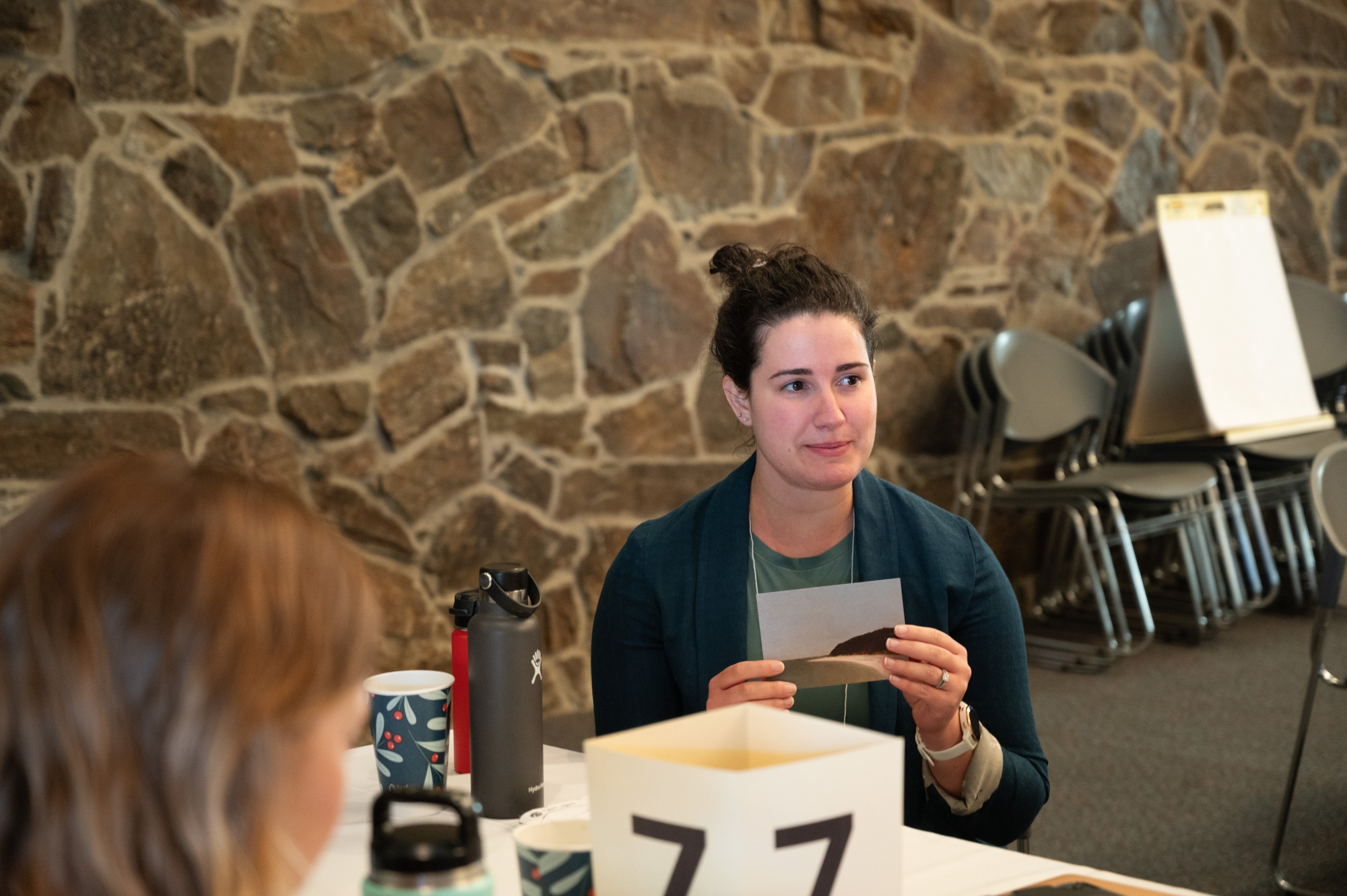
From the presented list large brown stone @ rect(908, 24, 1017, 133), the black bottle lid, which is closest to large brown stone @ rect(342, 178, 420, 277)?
large brown stone @ rect(908, 24, 1017, 133)

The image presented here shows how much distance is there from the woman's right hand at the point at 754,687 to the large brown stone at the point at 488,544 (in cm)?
218

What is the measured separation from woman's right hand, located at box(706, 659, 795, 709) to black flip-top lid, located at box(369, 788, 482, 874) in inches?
21.6

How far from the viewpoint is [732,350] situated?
1.61 m

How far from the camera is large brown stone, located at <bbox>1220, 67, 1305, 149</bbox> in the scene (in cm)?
523

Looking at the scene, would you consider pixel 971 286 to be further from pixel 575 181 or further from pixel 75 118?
pixel 75 118

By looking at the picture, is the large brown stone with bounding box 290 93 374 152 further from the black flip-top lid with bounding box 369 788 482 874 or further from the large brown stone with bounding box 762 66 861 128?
the black flip-top lid with bounding box 369 788 482 874

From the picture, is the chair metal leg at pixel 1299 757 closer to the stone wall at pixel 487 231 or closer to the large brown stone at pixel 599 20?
the stone wall at pixel 487 231

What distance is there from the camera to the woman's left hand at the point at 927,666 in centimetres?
118

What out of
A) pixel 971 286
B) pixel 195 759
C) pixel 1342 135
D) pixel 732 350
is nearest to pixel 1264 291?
pixel 971 286

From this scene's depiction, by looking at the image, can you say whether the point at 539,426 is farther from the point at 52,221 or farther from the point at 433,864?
the point at 433,864

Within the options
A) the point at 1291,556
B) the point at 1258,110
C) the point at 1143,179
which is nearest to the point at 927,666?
the point at 1291,556

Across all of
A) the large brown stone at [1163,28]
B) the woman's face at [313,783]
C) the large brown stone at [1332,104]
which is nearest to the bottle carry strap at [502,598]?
the woman's face at [313,783]

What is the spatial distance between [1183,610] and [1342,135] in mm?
2636

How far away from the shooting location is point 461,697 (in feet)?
4.01
